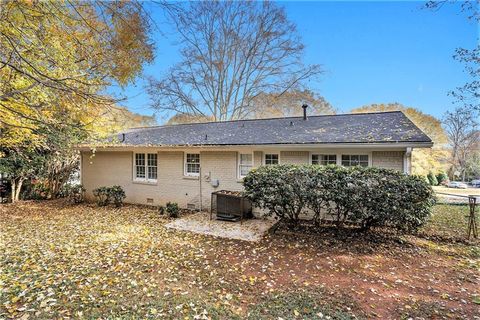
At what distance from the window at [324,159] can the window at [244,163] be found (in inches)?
101

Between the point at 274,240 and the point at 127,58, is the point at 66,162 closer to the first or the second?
the point at 127,58

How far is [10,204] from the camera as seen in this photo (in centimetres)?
1215

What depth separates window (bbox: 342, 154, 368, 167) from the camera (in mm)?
8477

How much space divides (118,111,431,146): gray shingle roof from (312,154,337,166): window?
2.19 ft

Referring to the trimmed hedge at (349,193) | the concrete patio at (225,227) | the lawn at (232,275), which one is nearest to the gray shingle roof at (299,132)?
the trimmed hedge at (349,193)

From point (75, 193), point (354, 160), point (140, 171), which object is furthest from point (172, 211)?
point (354, 160)

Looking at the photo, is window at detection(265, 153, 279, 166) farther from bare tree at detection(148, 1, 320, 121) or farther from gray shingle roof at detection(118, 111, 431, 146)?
bare tree at detection(148, 1, 320, 121)

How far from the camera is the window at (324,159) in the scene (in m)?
8.87

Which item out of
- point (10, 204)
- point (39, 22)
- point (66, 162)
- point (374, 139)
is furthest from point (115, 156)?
point (374, 139)

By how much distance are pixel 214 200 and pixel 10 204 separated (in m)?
10.5

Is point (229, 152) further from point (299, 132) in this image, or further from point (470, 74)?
point (470, 74)

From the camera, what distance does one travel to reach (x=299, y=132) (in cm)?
1002

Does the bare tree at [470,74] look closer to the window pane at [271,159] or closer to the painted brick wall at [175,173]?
the painted brick wall at [175,173]

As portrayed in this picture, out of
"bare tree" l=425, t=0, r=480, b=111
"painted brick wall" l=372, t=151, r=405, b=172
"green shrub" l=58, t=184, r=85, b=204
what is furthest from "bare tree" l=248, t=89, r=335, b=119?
"bare tree" l=425, t=0, r=480, b=111
